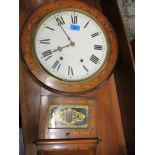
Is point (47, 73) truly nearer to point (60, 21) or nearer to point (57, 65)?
point (57, 65)

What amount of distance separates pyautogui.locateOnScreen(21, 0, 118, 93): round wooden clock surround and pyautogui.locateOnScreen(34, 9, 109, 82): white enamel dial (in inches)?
0.7

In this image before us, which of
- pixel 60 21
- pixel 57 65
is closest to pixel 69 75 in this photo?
pixel 57 65

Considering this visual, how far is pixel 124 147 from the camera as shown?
43.6 inches

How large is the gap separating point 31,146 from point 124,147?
0.41 m

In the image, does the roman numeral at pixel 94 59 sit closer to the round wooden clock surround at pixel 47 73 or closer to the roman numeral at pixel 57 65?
the round wooden clock surround at pixel 47 73

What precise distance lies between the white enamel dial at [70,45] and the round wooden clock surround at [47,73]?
0.02 metres

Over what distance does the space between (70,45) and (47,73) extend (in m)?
0.17

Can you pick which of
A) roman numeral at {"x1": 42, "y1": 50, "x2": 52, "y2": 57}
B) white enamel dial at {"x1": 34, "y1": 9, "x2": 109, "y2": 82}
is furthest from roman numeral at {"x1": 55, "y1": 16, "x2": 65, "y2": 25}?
roman numeral at {"x1": 42, "y1": 50, "x2": 52, "y2": 57}

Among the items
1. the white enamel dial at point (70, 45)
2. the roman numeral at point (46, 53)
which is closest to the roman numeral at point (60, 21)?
the white enamel dial at point (70, 45)

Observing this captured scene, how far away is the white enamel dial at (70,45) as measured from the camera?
1.08m

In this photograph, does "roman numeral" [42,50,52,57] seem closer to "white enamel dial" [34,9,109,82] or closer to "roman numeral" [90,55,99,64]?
"white enamel dial" [34,9,109,82]
